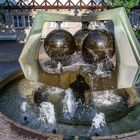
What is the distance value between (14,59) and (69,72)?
19.0 ft

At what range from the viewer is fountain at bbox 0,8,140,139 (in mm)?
6258

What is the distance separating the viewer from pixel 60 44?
6.58 m

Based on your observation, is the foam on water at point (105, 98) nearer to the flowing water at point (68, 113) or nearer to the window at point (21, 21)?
the flowing water at point (68, 113)

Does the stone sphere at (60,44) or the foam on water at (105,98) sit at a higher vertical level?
the stone sphere at (60,44)

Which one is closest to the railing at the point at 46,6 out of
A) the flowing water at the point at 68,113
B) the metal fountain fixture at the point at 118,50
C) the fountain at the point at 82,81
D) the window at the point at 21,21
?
the window at the point at 21,21

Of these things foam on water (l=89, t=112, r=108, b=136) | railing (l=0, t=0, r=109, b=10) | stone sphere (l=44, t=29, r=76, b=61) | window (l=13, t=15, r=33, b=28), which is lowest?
foam on water (l=89, t=112, r=108, b=136)

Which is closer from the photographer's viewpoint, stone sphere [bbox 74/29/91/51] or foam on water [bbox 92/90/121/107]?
stone sphere [bbox 74/29/91/51]

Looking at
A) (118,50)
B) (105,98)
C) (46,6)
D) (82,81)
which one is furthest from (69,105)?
(46,6)

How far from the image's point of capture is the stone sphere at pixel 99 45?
6406mm

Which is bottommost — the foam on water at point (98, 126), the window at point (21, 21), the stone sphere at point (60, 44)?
the foam on water at point (98, 126)

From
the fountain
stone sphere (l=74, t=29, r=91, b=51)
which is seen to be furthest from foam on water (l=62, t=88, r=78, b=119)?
stone sphere (l=74, t=29, r=91, b=51)

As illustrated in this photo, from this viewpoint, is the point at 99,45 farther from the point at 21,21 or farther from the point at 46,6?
the point at 21,21

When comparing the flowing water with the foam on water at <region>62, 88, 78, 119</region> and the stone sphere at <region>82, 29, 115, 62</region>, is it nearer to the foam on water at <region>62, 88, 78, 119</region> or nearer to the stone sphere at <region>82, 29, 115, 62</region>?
the foam on water at <region>62, 88, 78, 119</region>

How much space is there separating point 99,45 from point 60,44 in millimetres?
829
